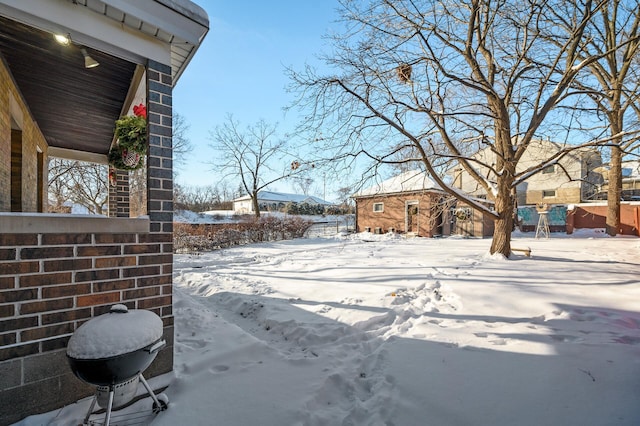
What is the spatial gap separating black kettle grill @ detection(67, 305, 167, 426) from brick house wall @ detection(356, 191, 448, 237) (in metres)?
16.6

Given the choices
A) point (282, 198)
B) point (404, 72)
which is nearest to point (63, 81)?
point (404, 72)

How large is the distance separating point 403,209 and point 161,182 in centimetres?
1810

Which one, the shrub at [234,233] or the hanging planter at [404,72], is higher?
the hanging planter at [404,72]

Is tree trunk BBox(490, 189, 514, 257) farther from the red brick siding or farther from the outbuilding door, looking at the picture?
the outbuilding door

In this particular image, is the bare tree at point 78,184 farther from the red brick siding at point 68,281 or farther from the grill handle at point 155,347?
the grill handle at point 155,347

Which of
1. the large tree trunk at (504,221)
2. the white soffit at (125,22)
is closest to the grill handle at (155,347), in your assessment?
the white soffit at (125,22)

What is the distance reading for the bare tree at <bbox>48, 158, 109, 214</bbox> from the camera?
15.2 m

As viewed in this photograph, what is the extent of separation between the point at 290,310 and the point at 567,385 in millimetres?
3114

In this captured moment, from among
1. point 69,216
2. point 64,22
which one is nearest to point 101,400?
point 69,216

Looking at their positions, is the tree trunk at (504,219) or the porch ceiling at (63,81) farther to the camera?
the tree trunk at (504,219)

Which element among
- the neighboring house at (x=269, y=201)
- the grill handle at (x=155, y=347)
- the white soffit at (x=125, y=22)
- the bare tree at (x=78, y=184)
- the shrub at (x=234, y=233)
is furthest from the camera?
the neighboring house at (x=269, y=201)

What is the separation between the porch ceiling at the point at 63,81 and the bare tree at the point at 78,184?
1150 cm

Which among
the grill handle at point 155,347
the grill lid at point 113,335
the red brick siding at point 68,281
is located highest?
the red brick siding at point 68,281

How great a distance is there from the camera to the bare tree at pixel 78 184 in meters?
15.2
